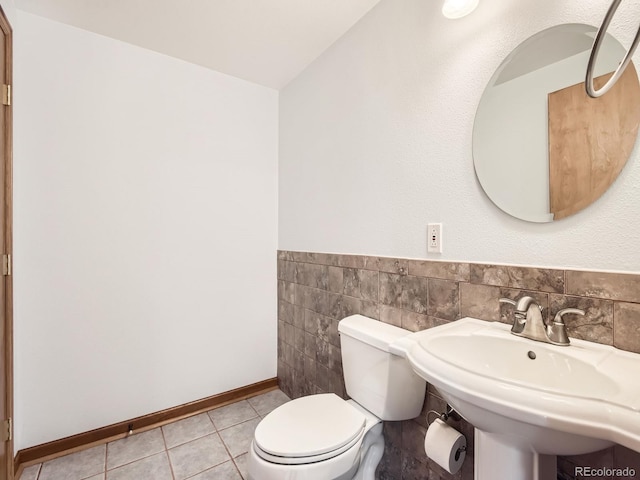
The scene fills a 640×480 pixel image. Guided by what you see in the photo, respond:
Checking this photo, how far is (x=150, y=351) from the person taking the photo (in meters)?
1.94

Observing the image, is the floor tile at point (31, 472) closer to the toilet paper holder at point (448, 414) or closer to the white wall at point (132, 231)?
the white wall at point (132, 231)

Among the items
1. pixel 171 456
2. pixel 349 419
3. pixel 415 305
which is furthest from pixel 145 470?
pixel 415 305

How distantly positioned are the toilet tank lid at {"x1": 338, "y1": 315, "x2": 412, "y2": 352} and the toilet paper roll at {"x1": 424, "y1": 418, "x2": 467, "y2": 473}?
12.4 inches

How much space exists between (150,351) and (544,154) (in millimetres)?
→ 2298

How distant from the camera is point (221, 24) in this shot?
1692mm

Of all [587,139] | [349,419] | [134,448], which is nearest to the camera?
[587,139]

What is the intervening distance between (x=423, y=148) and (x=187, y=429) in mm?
2151

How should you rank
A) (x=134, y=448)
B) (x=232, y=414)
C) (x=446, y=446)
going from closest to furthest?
(x=446, y=446)
(x=134, y=448)
(x=232, y=414)

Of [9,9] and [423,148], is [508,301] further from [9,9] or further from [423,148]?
[9,9]

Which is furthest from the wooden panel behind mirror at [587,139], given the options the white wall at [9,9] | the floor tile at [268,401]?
the white wall at [9,9]

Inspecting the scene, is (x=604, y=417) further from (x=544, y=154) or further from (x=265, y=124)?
(x=265, y=124)

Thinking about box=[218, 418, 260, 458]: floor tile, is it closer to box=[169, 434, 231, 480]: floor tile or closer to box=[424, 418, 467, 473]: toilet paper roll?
box=[169, 434, 231, 480]: floor tile

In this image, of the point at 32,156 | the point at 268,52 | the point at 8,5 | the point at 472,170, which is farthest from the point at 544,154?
the point at 8,5

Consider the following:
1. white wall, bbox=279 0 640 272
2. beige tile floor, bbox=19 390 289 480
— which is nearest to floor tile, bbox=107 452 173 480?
beige tile floor, bbox=19 390 289 480
